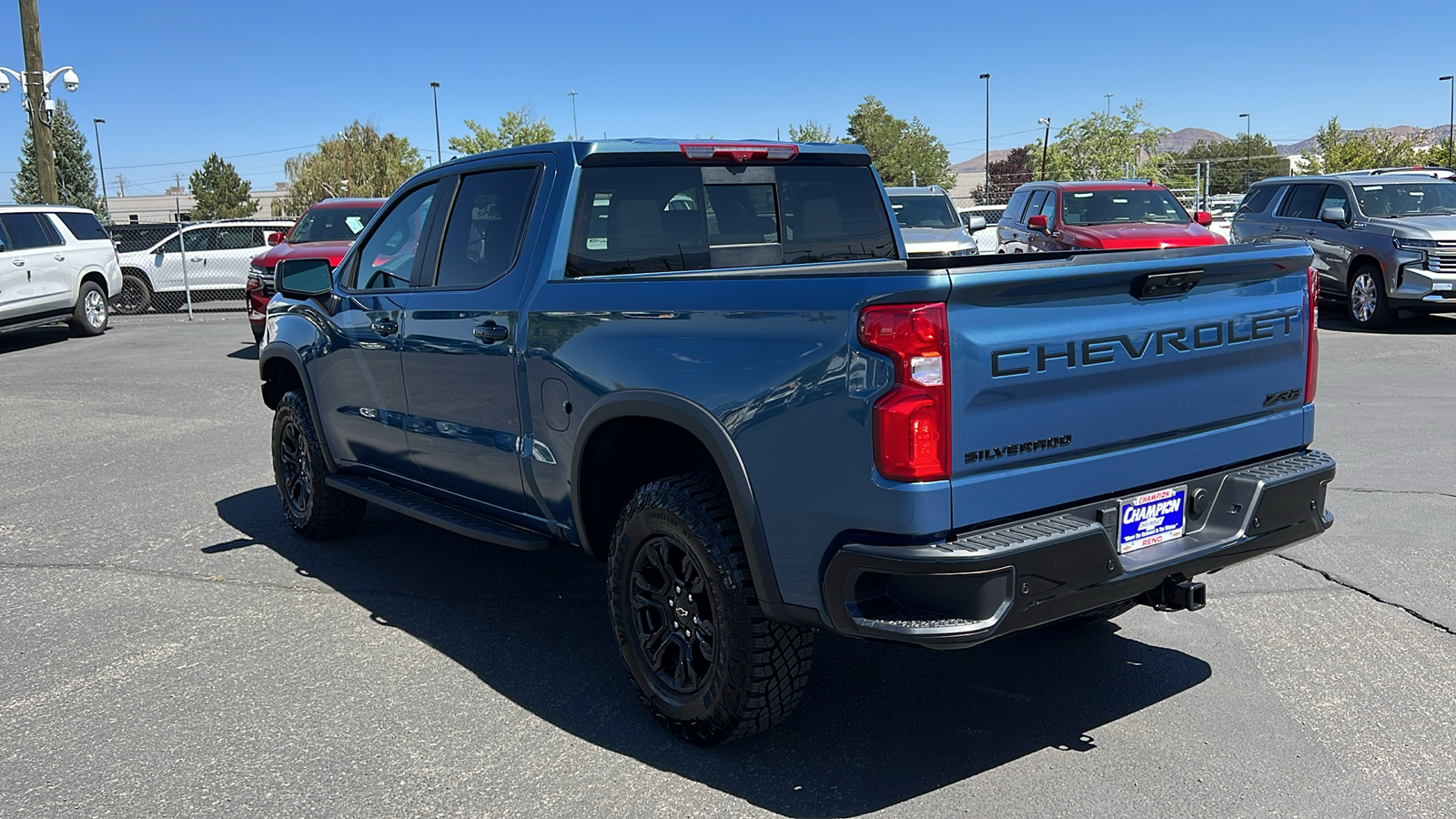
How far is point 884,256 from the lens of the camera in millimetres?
5469

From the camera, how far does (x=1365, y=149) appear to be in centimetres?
6181

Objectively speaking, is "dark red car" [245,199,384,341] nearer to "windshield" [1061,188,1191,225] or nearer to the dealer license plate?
"windshield" [1061,188,1191,225]

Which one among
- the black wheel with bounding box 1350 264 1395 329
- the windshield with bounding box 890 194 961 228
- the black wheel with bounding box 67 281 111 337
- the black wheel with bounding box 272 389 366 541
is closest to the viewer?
the black wheel with bounding box 272 389 366 541

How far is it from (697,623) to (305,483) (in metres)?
3.53

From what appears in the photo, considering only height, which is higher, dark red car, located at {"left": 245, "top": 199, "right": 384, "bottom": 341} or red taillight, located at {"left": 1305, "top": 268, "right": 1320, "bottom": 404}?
dark red car, located at {"left": 245, "top": 199, "right": 384, "bottom": 341}

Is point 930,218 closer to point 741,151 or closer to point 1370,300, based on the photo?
point 1370,300

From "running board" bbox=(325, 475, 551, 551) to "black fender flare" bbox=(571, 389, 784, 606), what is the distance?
96 cm

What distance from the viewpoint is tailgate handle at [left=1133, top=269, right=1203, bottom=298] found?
11.2 ft

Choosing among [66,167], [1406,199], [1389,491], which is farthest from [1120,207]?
[66,167]

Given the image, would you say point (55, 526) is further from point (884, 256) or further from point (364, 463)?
point (884, 256)

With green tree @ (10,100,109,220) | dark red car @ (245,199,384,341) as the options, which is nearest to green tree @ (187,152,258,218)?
green tree @ (10,100,109,220)

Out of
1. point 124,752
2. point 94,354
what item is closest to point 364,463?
point 124,752

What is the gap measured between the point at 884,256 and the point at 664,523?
221 cm

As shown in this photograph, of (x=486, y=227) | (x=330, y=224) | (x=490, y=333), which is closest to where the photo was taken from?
(x=490, y=333)
